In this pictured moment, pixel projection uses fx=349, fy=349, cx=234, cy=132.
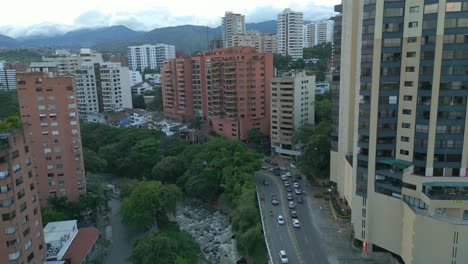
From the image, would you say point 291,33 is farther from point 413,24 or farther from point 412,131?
point 412,131

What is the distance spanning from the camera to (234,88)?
56.2 m

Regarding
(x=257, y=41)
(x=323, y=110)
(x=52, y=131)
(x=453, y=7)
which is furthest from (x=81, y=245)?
(x=257, y=41)

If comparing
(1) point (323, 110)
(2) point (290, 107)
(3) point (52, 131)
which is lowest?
(1) point (323, 110)

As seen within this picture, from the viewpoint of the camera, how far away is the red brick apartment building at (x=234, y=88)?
184ft

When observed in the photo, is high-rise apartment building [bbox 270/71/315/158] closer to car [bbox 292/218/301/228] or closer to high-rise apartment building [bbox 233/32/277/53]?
car [bbox 292/218/301/228]

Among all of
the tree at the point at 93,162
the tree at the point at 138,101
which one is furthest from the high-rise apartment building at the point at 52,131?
the tree at the point at 138,101

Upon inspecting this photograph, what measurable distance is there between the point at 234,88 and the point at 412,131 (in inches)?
1394

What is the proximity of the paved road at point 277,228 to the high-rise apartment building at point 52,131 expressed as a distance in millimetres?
19136

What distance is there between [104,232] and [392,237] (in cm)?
2568

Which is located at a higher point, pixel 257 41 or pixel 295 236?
pixel 257 41

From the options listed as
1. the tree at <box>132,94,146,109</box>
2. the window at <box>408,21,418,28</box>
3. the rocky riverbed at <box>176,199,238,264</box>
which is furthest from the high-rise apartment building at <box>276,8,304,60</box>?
the window at <box>408,21,418,28</box>

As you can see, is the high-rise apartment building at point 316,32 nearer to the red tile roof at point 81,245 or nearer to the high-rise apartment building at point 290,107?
the high-rise apartment building at point 290,107

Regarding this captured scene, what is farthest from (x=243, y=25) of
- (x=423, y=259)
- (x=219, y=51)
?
(x=423, y=259)

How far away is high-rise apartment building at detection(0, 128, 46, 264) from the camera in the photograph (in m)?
19.5
